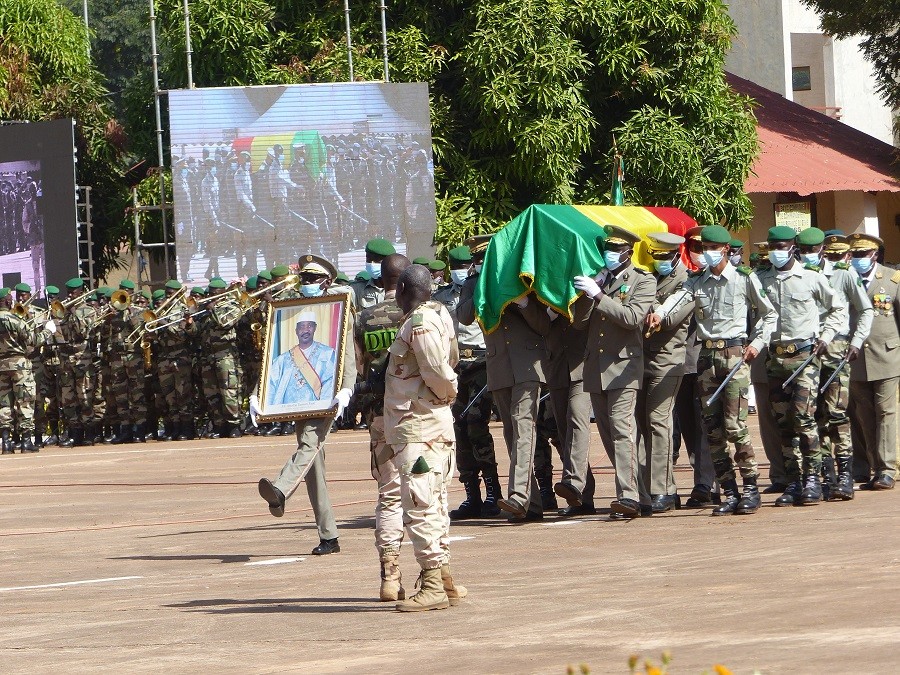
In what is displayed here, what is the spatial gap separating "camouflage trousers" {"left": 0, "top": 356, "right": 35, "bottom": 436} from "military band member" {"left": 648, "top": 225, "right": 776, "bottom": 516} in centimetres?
1326

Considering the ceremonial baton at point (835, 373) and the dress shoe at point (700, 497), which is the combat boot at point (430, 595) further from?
the ceremonial baton at point (835, 373)

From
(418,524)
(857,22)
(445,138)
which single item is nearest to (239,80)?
(445,138)

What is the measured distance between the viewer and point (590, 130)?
29.8 meters

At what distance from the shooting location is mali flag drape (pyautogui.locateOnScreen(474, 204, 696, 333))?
11867mm

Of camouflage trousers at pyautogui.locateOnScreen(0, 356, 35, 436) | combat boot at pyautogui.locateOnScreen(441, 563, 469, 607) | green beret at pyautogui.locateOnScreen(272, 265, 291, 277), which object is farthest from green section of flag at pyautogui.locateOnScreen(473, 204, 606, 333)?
camouflage trousers at pyautogui.locateOnScreen(0, 356, 35, 436)

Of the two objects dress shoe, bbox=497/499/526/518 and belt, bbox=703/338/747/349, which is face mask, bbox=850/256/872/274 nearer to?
belt, bbox=703/338/747/349

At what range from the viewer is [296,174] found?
27.6m

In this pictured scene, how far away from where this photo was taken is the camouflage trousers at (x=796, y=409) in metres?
12.0

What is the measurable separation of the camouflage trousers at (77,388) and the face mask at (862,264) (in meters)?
13.7

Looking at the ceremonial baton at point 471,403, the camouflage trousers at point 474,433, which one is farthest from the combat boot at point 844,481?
the ceremonial baton at point 471,403

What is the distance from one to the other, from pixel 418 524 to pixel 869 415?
248 inches

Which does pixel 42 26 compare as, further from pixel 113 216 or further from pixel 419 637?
pixel 419 637

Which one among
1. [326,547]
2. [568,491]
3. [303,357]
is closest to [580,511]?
[568,491]

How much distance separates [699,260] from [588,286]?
112 cm
